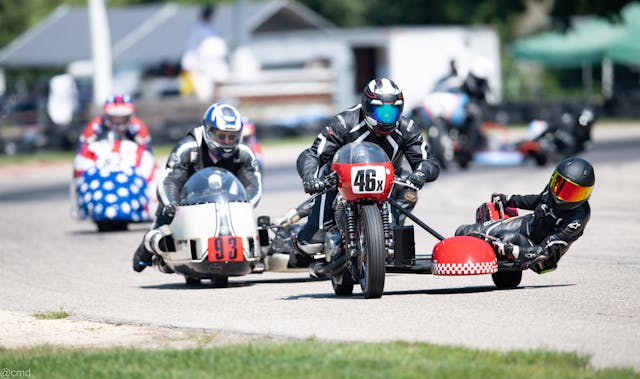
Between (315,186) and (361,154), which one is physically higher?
(361,154)

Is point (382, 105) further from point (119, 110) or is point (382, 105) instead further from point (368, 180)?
point (119, 110)

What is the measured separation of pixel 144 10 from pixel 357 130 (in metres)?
47.8

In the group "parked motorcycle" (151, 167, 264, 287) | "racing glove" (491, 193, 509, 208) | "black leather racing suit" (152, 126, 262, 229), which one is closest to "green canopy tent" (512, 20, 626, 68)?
"black leather racing suit" (152, 126, 262, 229)

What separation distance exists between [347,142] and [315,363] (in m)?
3.88

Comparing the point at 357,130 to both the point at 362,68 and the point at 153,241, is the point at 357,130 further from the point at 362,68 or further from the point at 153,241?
the point at 362,68

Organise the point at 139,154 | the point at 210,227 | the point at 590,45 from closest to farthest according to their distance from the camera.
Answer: the point at 210,227 → the point at 139,154 → the point at 590,45

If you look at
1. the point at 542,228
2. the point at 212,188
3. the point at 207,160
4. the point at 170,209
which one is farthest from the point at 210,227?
the point at 542,228

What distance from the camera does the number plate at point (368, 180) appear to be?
10320 millimetres

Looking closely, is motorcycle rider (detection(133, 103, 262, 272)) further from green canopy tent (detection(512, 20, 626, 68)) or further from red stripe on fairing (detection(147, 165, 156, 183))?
green canopy tent (detection(512, 20, 626, 68))

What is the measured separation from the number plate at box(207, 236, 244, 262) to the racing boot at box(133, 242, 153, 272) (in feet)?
3.47

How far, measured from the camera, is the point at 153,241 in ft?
41.2

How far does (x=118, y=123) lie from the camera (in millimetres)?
18438

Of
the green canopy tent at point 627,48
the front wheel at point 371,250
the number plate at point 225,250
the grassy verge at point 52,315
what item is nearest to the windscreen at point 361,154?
the front wheel at point 371,250

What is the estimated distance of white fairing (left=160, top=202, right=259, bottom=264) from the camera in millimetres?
12023
